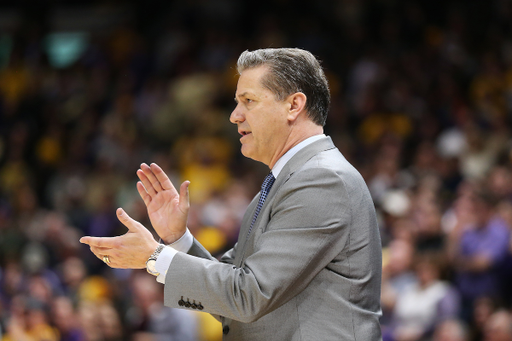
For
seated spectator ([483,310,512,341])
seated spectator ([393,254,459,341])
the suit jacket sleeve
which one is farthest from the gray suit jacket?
seated spectator ([393,254,459,341])

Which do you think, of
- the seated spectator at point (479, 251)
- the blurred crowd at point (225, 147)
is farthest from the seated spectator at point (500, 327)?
the seated spectator at point (479, 251)

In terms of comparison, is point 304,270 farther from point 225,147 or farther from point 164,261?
point 225,147

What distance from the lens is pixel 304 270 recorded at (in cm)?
182

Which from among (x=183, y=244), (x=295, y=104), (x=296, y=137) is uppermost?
(x=295, y=104)

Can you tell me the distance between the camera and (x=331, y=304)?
188 centimetres

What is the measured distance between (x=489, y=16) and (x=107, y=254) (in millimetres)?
6690

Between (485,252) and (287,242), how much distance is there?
3337mm

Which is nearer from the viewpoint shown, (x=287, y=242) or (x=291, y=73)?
(x=287, y=242)

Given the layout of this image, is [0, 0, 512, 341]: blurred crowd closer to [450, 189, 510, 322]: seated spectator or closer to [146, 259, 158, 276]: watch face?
[450, 189, 510, 322]: seated spectator

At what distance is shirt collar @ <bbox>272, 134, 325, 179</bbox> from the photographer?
6.82 ft

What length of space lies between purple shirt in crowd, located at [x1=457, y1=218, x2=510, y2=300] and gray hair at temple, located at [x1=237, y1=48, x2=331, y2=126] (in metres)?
3.08

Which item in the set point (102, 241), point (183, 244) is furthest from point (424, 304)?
point (102, 241)

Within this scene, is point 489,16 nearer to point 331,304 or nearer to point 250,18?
point 250,18

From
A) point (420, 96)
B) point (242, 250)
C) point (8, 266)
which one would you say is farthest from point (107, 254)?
point (420, 96)
